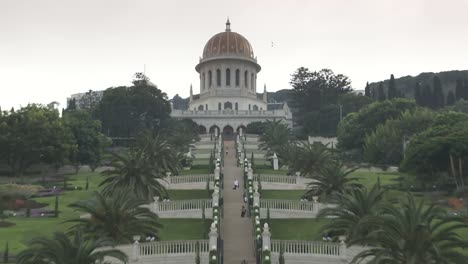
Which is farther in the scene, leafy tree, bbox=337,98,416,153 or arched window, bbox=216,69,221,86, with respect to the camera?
arched window, bbox=216,69,221,86

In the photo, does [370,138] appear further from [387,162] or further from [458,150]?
[458,150]

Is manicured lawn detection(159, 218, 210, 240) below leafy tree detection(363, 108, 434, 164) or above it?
below

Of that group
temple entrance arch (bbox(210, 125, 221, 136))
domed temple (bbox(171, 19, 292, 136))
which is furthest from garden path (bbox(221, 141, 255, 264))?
domed temple (bbox(171, 19, 292, 136))

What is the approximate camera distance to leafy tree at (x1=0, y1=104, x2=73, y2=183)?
54750 millimetres

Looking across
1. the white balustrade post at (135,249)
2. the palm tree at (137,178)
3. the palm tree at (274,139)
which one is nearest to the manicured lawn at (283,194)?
the palm tree at (137,178)

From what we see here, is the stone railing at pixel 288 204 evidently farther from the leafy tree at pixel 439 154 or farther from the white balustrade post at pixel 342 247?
the leafy tree at pixel 439 154

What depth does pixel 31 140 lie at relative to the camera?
181ft

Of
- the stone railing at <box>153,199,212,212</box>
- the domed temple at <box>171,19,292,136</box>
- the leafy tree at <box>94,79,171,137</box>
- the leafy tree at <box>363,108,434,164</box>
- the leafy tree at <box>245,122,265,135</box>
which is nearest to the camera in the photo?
the stone railing at <box>153,199,212,212</box>

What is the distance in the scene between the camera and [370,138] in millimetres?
69250

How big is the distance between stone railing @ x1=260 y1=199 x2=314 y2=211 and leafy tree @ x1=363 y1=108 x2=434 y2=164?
110ft

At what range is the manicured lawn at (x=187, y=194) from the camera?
39406 mm

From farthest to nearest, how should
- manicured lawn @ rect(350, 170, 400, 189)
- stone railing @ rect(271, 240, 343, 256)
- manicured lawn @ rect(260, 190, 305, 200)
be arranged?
1. manicured lawn @ rect(350, 170, 400, 189)
2. manicured lawn @ rect(260, 190, 305, 200)
3. stone railing @ rect(271, 240, 343, 256)

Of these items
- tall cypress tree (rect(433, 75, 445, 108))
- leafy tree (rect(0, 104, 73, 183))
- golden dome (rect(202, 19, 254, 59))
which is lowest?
leafy tree (rect(0, 104, 73, 183))

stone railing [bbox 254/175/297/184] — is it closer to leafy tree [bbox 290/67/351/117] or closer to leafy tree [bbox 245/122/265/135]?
leafy tree [bbox 245/122/265/135]
